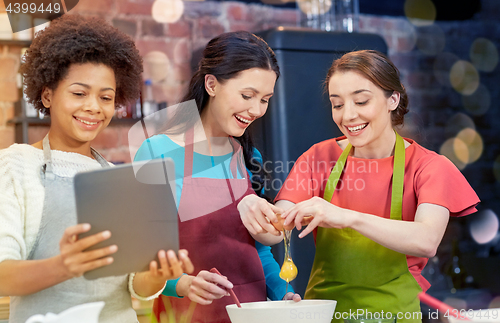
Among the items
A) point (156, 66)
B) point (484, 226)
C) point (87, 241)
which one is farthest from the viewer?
point (484, 226)

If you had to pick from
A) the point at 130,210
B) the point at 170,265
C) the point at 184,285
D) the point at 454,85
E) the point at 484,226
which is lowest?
the point at 484,226

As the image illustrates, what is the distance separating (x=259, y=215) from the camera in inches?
47.1

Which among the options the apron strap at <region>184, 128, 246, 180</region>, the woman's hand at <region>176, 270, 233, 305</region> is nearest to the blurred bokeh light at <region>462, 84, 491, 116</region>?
the apron strap at <region>184, 128, 246, 180</region>

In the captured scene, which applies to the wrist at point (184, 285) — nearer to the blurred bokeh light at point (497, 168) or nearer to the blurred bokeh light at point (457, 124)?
the blurred bokeh light at point (457, 124)

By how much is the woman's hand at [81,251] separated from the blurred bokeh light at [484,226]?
8.77 feet

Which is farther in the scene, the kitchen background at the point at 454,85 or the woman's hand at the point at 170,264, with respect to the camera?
the kitchen background at the point at 454,85

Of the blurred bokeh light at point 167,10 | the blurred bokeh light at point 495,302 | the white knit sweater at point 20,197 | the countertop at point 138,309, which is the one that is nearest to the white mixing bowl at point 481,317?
the white knit sweater at point 20,197

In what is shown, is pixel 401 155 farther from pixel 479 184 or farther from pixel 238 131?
pixel 479 184

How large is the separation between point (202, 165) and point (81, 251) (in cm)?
59

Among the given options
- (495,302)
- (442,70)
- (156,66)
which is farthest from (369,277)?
(442,70)

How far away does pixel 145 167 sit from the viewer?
0.88 m

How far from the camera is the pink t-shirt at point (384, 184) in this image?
119 centimetres

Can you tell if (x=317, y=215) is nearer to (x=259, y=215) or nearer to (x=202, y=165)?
(x=259, y=215)

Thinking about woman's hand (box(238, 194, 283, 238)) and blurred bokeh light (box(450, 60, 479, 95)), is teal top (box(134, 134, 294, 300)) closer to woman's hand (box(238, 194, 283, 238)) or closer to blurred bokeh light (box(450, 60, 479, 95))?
woman's hand (box(238, 194, 283, 238))
